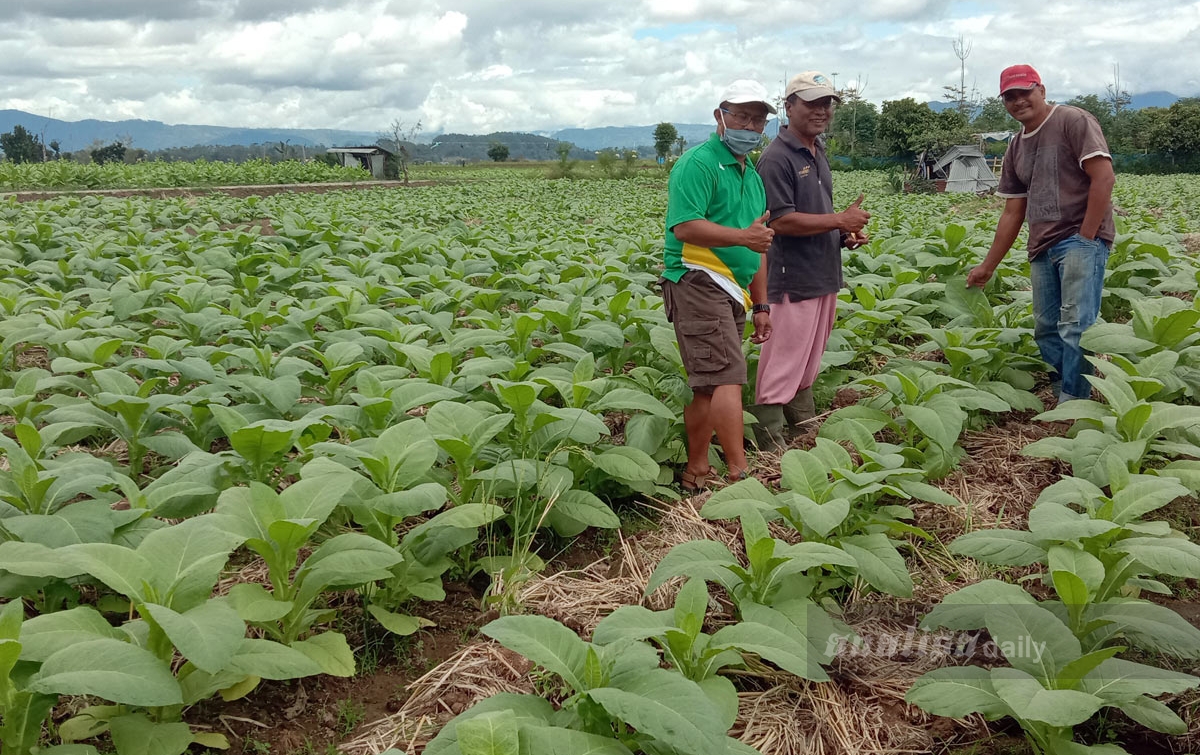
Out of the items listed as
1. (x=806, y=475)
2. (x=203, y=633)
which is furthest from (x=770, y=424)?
(x=203, y=633)

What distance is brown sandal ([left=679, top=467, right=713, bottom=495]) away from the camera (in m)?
3.71

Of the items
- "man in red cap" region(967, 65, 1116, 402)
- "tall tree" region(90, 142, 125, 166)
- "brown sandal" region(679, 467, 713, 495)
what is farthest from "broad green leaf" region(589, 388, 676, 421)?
"tall tree" region(90, 142, 125, 166)

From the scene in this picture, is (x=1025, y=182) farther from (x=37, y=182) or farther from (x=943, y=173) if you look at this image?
(x=943, y=173)

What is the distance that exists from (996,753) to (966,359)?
2.68 meters

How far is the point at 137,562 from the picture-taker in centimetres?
198

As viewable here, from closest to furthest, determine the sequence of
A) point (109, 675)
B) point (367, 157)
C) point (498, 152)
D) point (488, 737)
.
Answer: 1. point (488, 737)
2. point (109, 675)
3. point (367, 157)
4. point (498, 152)

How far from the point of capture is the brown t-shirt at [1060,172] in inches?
163

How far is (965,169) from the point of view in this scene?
3284 cm

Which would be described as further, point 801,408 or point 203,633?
point 801,408

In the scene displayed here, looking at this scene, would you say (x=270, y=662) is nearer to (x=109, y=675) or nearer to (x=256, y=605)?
(x=256, y=605)

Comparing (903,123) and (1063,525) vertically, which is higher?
(903,123)

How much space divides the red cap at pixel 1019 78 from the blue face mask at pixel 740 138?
168 centimetres

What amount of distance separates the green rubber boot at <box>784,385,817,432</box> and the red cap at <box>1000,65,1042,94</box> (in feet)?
6.19

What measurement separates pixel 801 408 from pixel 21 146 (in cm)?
7678
